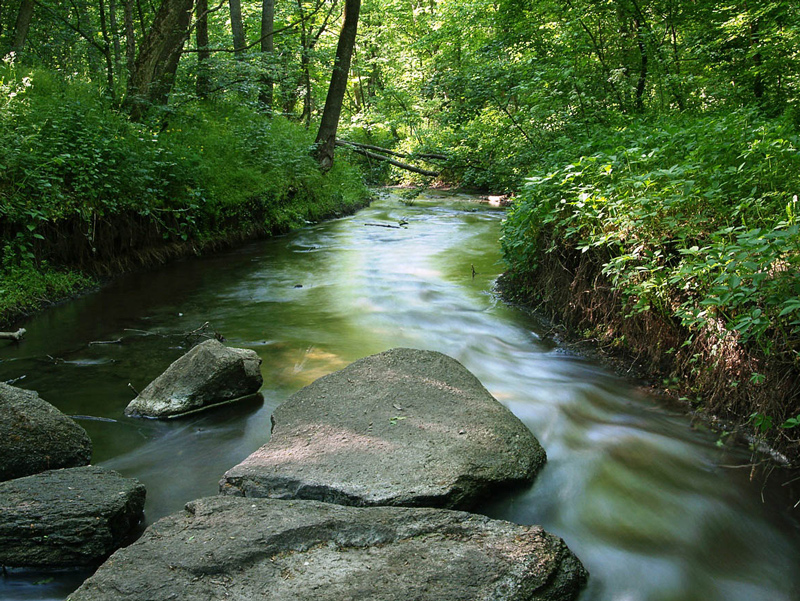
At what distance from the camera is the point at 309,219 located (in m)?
16.3

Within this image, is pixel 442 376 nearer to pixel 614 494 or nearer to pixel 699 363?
pixel 614 494

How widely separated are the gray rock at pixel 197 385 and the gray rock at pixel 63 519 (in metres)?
1.51

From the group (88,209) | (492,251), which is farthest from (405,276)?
(88,209)

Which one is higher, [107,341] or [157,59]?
[157,59]

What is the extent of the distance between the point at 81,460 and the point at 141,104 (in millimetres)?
9740

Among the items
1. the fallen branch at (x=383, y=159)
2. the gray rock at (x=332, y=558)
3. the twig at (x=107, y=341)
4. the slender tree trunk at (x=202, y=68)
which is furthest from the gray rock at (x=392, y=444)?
the fallen branch at (x=383, y=159)

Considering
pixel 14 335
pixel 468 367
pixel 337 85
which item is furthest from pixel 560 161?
pixel 337 85

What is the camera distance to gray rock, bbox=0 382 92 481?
397 centimetres

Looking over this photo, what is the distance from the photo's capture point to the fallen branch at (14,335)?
6.62 metres

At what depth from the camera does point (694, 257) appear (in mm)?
5160

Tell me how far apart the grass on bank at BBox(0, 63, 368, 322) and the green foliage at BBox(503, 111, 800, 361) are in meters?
6.48

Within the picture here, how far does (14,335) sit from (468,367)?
16.5ft

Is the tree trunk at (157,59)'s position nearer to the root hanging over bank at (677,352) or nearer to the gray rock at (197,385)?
the gray rock at (197,385)

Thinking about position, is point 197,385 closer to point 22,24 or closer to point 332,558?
point 332,558
